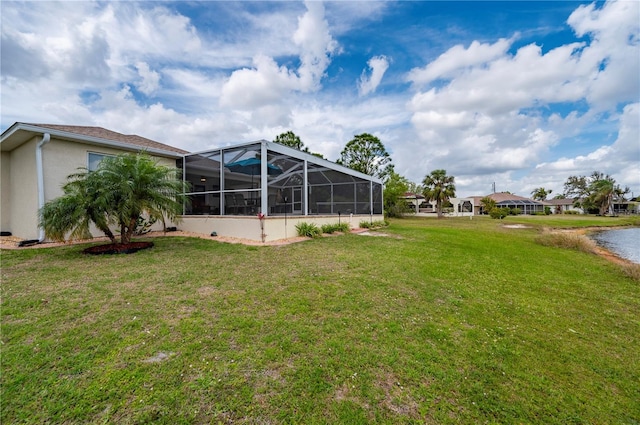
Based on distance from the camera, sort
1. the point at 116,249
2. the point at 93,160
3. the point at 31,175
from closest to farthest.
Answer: the point at 116,249 → the point at 31,175 → the point at 93,160

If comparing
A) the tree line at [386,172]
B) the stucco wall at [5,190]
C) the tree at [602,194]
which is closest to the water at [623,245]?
the tree line at [386,172]

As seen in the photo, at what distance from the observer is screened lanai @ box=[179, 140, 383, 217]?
8.29 metres

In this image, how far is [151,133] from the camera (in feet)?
50.8

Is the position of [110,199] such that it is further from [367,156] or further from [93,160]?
[367,156]

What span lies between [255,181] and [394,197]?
22.1m

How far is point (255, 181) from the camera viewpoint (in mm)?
8367

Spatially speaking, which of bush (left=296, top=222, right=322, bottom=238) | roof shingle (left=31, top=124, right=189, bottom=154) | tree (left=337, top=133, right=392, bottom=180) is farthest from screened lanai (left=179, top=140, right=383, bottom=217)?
tree (left=337, top=133, right=392, bottom=180)

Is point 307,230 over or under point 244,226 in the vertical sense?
under

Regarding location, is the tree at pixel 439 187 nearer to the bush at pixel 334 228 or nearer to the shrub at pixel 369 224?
the shrub at pixel 369 224

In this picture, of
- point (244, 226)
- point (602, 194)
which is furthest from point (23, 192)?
point (602, 194)

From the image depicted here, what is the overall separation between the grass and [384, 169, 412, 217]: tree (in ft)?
74.9

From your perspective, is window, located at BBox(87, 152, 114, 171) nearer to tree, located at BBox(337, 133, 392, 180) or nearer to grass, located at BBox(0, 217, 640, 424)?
grass, located at BBox(0, 217, 640, 424)

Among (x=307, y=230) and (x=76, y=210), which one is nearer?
(x=76, y=210)

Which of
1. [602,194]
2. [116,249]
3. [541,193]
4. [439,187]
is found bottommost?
[116,249]
